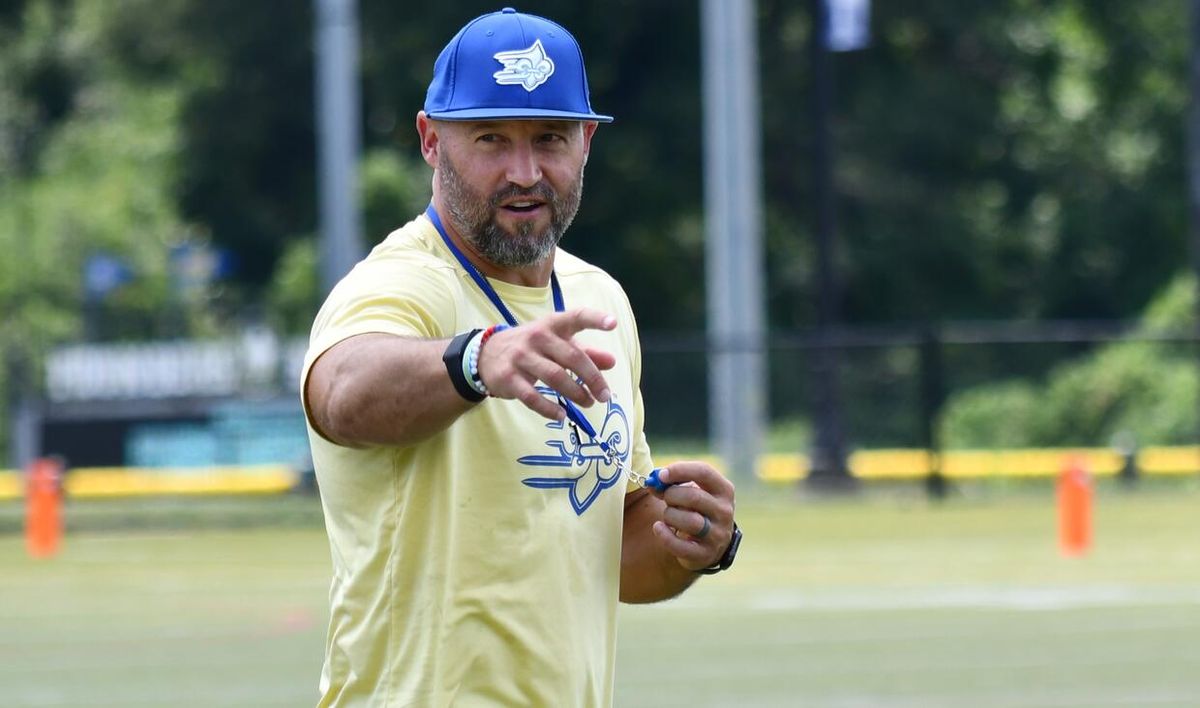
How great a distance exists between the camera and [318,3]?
22906 mm

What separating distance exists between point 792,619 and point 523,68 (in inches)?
406

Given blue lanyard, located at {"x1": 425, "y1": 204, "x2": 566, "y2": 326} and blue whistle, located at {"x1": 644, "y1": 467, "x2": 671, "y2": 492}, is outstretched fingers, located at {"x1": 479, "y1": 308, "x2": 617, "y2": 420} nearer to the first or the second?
blue lanyard, located at {"x1": 425, "y1": 204, "x2": 566, "y2": 326}

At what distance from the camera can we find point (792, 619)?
44.2ft

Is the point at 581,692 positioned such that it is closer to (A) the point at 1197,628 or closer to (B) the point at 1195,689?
(B) the point at 1195,689

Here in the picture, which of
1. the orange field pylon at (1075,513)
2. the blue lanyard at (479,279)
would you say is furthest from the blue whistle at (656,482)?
the orange field pylon at (1075,513)

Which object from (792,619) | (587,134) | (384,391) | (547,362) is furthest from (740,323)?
(547,362)

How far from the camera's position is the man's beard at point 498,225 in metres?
3.46

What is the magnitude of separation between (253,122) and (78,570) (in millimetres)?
24562

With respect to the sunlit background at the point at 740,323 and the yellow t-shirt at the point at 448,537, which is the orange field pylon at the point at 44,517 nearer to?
the sunlit background at the point at 740,323

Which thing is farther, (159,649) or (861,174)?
(861,174)

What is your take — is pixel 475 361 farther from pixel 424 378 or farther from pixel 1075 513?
pixel 1075 513

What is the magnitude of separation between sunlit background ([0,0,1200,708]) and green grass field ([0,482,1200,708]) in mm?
55

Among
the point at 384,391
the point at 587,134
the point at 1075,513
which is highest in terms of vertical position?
the point at 587,134

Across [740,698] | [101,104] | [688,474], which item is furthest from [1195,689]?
[101,104]
